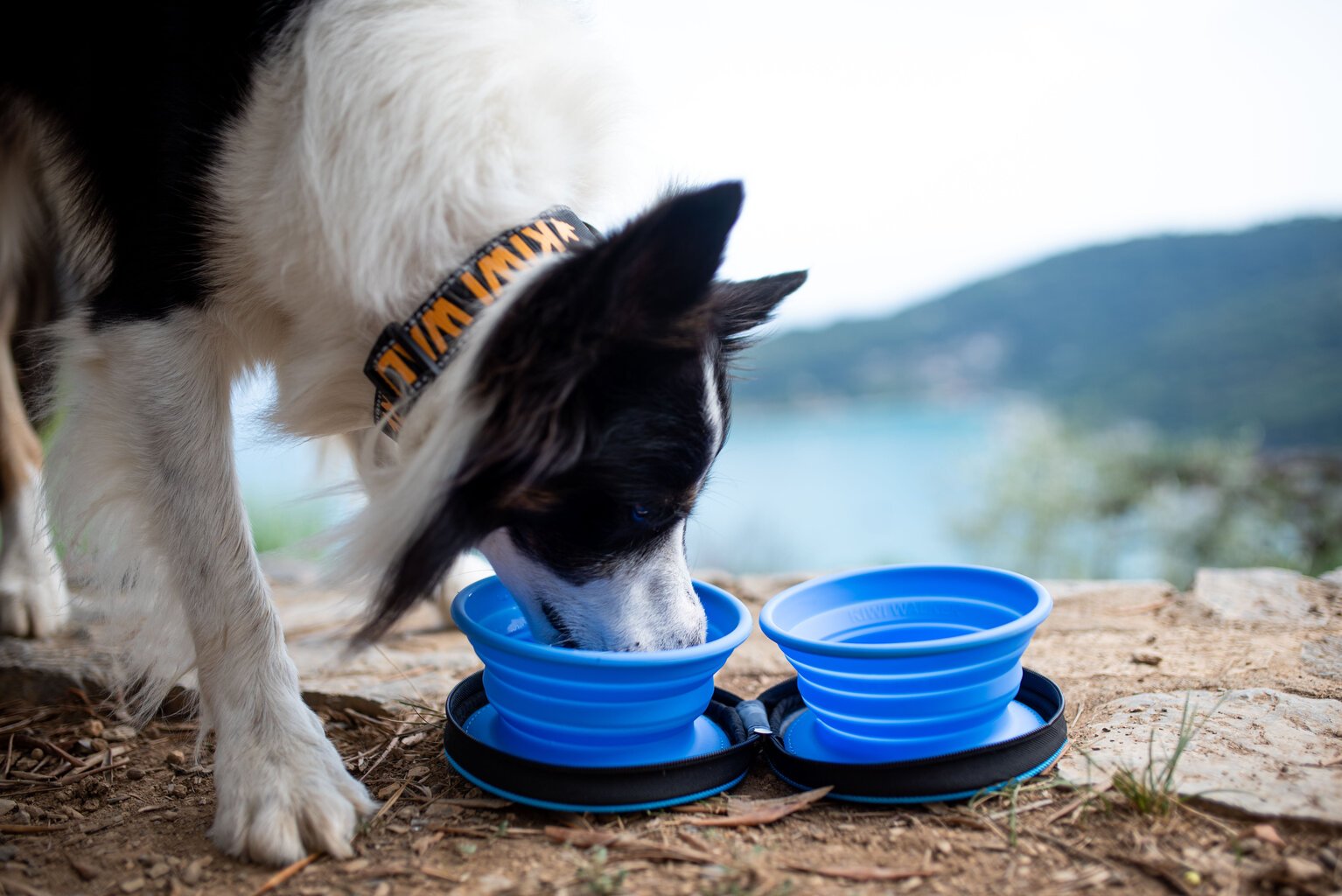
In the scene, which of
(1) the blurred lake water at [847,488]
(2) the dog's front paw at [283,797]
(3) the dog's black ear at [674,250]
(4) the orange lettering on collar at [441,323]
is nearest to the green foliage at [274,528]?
(1) the blurred lake water at [847,488]

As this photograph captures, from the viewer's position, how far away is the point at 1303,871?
1.27 m

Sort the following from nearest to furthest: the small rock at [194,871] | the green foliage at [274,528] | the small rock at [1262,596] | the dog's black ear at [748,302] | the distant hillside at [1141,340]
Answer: the small rock at [194,871]
the dog's black ear at [748,302]
the small rock at [1262,596]
the green foliage at [274,528]
the distant hillside at [1141,340]

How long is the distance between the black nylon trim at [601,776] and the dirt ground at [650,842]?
0.04m

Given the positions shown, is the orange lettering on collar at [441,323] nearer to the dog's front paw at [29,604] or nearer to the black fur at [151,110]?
the black fur at [151,110]

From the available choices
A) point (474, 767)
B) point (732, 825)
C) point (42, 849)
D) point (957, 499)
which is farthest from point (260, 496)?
point (957, 499)

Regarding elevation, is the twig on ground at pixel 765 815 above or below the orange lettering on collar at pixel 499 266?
below

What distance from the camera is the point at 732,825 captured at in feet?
4.99

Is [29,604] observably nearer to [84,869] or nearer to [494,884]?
[84,869]

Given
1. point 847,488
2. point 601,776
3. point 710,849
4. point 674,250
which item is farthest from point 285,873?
point 847,488

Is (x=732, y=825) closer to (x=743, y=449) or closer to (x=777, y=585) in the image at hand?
(x=777, y=585)

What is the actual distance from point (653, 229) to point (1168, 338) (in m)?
5.52

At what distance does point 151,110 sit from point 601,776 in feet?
4.79

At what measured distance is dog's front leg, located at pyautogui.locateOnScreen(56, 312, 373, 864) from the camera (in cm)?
163

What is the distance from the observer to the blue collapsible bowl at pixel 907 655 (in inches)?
58.4
